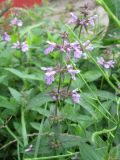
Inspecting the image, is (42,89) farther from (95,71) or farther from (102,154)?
(102,154)

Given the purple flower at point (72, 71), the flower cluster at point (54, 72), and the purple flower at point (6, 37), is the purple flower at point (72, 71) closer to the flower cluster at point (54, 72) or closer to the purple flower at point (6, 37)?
the flower cluster at point (54, 72)

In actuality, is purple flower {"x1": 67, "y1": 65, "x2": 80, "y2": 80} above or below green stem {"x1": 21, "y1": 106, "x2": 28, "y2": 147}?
above

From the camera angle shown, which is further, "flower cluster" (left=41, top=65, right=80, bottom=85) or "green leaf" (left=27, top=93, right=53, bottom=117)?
"green leaf" (left=27, top=93, right=53, bottom=117)

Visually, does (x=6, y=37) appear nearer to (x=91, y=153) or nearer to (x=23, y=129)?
(x=23, y=129)

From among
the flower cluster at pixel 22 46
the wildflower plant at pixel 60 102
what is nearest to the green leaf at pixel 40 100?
the wildflower plant at pixel 60 102

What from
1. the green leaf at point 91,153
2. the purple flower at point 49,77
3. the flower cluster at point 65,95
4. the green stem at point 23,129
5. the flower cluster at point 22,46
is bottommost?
the green stem at point 23,129

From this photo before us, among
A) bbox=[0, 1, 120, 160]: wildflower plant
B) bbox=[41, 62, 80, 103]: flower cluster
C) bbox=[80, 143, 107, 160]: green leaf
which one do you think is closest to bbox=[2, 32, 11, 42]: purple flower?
bbox=[0, 1, 120, 160]: wildflower plant

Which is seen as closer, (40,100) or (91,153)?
(91,153)

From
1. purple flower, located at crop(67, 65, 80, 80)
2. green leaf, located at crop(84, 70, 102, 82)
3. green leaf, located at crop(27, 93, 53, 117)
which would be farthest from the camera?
green leaf, located at crop(84, 70, 102, 82)

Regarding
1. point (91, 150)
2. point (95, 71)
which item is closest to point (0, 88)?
point (95, 71)

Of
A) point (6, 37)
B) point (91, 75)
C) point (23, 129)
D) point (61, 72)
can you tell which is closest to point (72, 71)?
point (61, 72)

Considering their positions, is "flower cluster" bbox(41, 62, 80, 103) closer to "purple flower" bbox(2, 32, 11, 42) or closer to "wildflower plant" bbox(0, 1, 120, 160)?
"wildflower plant" bbox(0, 1, 120, 160)
